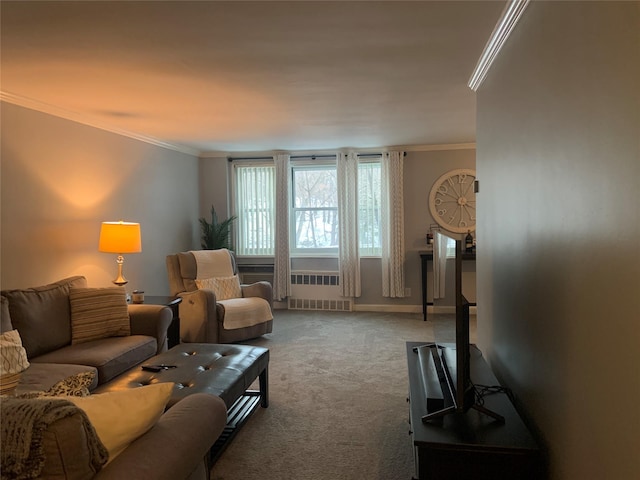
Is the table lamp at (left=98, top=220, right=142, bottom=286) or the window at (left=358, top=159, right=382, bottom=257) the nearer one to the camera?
the table lamp at (left=98, top=220, right=142, bottom=286)

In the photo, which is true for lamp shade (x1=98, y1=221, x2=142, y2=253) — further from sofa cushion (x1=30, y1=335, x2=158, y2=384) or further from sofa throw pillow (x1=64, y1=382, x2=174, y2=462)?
sofa throw pillow (x1=64, y1=382, x2=174, y2=462)

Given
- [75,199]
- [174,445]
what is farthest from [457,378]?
[75,199]

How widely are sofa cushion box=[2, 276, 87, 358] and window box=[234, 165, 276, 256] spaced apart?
3187mm

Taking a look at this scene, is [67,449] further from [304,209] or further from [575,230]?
[304,209]

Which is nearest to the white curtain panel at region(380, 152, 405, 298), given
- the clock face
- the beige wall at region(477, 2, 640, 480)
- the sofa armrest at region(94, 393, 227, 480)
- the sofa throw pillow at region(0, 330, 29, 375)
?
the clock face

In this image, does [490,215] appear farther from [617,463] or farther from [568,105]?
[617,463]

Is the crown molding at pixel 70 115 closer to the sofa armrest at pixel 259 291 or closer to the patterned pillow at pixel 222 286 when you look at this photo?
the patterned pillow at pixel 222 286

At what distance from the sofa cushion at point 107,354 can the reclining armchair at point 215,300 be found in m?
0.99

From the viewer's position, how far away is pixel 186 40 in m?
2.14

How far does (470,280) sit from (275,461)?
362cm

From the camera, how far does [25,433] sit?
92cm

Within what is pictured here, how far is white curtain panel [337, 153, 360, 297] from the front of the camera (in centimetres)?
559

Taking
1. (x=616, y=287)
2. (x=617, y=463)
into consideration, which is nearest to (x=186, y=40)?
(x=616, y=287)

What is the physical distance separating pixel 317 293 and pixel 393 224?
140 cm
